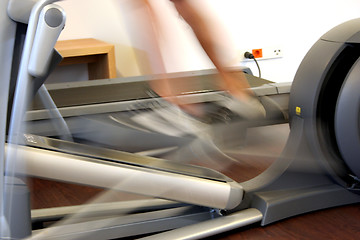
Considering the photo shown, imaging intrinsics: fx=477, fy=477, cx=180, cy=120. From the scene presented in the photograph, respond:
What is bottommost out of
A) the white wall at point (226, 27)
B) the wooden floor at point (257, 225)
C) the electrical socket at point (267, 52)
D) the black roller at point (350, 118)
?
the wooden floor at point (257, 225)

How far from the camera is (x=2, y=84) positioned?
3.44 feet

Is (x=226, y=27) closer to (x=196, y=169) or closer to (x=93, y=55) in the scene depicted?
(x=93, y=55)

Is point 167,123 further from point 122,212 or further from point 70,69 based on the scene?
point 70,69

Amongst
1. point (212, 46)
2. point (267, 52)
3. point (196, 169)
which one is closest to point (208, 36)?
point (212, 46)

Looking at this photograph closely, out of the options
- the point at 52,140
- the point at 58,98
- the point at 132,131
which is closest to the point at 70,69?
the point at 58,98

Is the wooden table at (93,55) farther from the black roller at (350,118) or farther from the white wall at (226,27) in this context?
the black roller at (350,118)

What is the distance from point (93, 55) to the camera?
205 centimetres

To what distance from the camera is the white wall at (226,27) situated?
1.83 m

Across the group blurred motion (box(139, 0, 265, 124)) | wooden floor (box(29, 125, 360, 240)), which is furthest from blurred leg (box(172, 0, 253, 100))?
wooden floor (box(29, 125, 360, 240))

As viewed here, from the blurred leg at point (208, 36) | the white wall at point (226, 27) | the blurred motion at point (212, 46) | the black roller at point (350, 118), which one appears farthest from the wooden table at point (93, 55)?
the black roller at point (350, 118)

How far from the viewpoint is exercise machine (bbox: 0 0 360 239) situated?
3.48 feet

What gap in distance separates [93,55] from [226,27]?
2.06ft

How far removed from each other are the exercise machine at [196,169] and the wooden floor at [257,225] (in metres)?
0.04

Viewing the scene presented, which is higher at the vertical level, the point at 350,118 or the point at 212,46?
the point at 212,46
